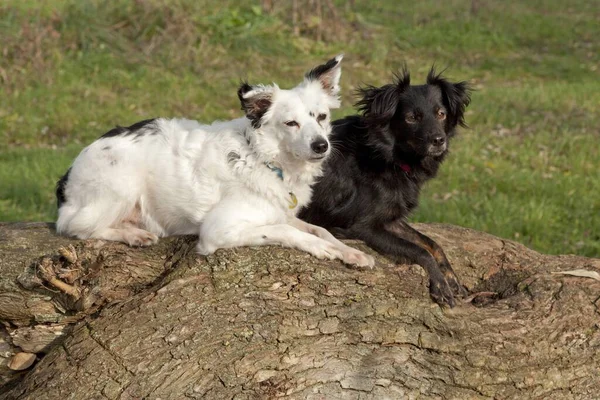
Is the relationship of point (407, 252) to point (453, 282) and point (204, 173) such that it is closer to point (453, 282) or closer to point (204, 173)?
point (453, 282)

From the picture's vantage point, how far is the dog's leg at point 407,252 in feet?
13.9

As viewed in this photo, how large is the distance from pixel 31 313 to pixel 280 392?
1.46m

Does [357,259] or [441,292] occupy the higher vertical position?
[357,259]

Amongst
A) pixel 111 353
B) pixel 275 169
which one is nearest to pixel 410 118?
pixel 275 169

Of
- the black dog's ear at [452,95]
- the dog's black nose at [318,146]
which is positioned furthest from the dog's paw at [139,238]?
the black dog's ear at [452,95]

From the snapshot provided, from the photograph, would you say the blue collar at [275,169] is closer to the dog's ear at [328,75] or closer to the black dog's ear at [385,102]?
the dog's ear at [328,75]

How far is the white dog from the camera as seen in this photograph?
14.7ft

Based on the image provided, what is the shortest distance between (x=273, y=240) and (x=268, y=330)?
0.66 metres

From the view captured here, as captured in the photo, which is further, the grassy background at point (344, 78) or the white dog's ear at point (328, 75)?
the grassy background at point (344, 78)

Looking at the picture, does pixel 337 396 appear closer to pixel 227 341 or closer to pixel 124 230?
pixel 227 341

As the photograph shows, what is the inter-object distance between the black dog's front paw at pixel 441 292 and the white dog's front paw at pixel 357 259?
40 cm

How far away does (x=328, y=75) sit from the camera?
4855 mm

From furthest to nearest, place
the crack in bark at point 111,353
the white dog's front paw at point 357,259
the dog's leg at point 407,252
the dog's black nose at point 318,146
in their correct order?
the dog's black nose at point 318,146 → the dog's leg at point 407,252 → the white dog's front paw at point 357,259 → the crack in bark at point 111,353

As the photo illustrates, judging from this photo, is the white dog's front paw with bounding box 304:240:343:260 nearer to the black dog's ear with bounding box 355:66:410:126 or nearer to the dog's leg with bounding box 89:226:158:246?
the dog's leg with bounding box 89:226:158:246
